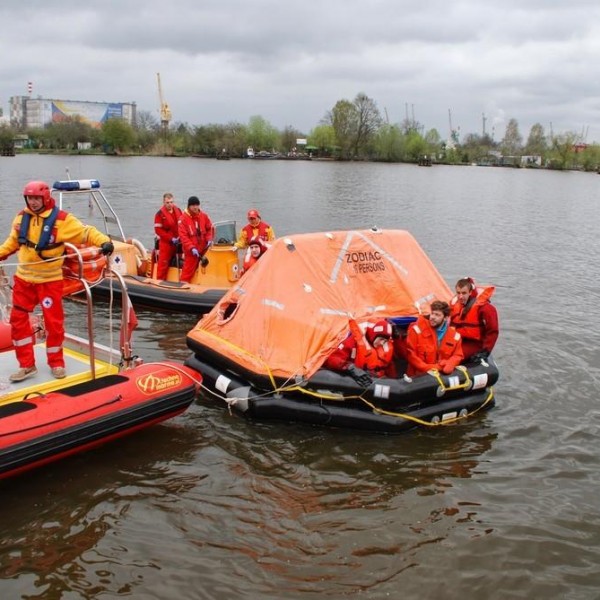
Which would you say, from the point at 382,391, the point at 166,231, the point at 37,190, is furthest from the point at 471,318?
the point at 166,231

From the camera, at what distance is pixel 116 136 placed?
86562 mm

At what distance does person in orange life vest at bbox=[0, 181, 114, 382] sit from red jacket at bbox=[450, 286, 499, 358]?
357 cm

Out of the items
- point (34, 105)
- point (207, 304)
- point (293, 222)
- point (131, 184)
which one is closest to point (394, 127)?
point (131, 184)

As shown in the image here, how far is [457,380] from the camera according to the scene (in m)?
6.20

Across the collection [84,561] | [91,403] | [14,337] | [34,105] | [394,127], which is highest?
[34,105]

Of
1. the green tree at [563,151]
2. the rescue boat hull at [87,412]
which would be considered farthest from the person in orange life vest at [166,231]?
the green tree at [563,151]

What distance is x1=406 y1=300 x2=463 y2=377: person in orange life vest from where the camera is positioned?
627 cm

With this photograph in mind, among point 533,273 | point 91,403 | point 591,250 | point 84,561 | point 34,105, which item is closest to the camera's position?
point 84,561

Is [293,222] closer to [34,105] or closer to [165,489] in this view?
[165,489]

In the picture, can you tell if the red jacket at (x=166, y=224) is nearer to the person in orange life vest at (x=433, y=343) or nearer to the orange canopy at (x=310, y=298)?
the orange canopy at (x=310, y=298)

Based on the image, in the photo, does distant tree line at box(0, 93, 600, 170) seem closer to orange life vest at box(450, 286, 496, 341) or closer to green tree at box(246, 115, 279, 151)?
green tree at box(246, 115, 279, 151)

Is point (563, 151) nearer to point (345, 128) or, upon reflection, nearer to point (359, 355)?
point (345, 128)

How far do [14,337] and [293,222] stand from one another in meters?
18.3

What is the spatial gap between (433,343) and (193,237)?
5.00 m
